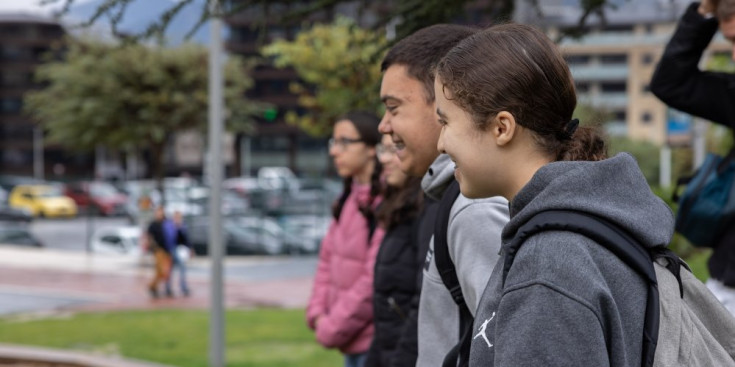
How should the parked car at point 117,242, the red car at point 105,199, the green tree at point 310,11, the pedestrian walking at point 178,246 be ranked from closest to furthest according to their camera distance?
the green tree at point 310,11 < the pedestrian walking at point 178,246 < the parked car at point 117,242 < the red car at point 105,199

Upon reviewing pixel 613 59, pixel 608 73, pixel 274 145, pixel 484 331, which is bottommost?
pixel 484 331

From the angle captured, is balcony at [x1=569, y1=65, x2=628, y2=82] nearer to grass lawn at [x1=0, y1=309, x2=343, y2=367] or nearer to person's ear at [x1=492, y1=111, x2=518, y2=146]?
grass lawn at [x1=0, y1=309, x2=343, y2=367]

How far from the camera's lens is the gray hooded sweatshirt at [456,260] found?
2.10 metres

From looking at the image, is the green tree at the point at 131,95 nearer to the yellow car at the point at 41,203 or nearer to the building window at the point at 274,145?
the yellow car at the point at 41,203

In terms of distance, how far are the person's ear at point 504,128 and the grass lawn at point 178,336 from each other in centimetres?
695

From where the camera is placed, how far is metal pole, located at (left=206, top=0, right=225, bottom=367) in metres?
8.09

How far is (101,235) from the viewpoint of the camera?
90.1 ft

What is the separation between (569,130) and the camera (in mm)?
1646

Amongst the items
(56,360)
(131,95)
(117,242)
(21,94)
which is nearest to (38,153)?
(21,94)

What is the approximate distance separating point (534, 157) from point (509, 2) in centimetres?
351

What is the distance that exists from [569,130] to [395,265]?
176 cm

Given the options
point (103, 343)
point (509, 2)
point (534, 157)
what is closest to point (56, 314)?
point (103, 343)

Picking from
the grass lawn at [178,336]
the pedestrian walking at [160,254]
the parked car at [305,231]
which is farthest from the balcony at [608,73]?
the grass lawn at [178,336]

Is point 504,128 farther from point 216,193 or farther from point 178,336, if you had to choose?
point 178,336
